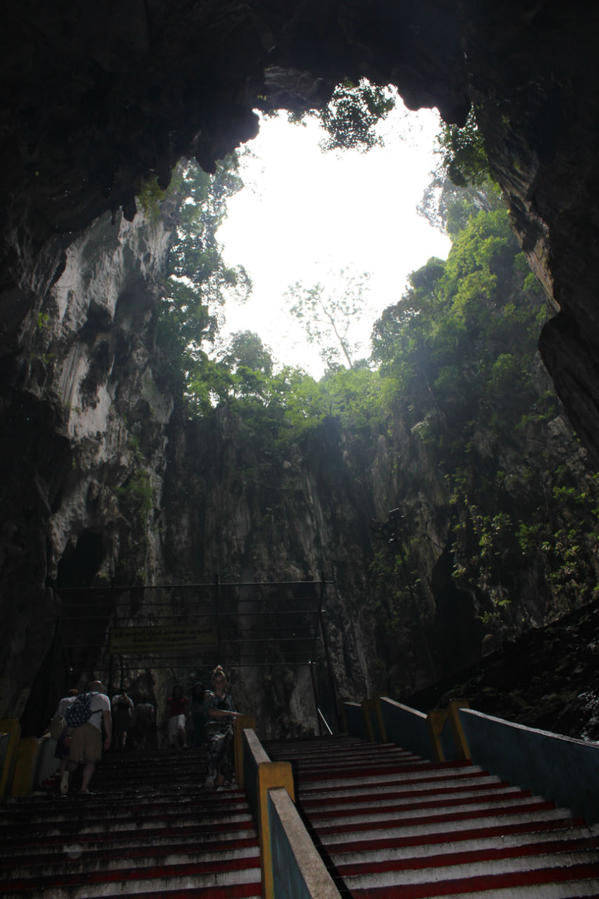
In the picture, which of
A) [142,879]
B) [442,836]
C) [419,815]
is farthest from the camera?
[419,815]

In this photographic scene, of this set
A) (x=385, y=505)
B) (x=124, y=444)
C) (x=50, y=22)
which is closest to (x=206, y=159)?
(x=50, y=22)

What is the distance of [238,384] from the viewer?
2391 cm

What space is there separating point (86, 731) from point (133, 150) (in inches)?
392

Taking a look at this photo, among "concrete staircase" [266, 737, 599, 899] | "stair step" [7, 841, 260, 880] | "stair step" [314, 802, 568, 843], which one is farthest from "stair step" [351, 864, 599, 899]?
"stair step" [7, 841, 260, 880]

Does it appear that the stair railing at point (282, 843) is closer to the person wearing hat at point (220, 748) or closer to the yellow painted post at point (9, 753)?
the person wearing hat at point (220, 748)

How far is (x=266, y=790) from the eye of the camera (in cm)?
358

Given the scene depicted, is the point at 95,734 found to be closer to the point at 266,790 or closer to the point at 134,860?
the point at 134,860

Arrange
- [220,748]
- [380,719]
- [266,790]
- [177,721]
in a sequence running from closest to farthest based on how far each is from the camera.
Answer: [266,790] < [220,748] < [380,719] < [177,721]

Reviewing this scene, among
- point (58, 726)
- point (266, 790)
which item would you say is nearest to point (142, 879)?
point (266, 790)

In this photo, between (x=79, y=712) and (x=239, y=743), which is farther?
(x=79, y=712)

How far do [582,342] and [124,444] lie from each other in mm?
12941

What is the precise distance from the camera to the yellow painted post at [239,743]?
17.6 feet

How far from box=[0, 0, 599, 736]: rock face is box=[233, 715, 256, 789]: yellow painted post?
6.75 meters

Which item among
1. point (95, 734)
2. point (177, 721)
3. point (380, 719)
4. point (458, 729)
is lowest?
point (458, 729)
